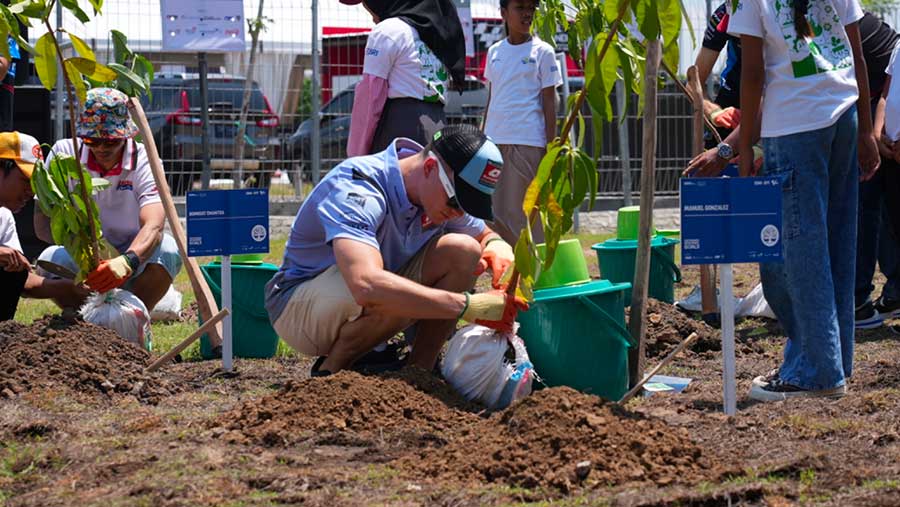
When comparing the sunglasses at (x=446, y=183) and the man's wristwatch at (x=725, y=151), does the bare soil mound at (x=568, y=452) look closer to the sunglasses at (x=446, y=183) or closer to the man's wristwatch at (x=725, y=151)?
the sunglasses at (x=446, y=183)

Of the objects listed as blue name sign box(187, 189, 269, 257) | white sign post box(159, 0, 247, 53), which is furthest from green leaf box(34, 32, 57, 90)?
white sign post box(159, 0, 247, 53)

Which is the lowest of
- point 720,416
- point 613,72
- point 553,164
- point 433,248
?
point 720,416

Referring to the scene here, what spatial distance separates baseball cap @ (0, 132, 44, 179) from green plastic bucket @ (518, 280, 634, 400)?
265 cm

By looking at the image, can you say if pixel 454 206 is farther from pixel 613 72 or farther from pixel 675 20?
pixel 675 20

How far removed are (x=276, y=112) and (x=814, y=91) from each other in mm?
7627

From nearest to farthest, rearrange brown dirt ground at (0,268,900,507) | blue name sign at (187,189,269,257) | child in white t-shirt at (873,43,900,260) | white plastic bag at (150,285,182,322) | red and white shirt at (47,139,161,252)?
brown dirt ground at (0,268,900,507), blue name sign at (187,189,269,257), red and white shirt at (47,139,161,252), child in white t-shirt at (873,43,900,260), white plastic bag at (150,285,182,322)

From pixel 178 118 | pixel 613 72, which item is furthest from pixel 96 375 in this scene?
pixel 178 118

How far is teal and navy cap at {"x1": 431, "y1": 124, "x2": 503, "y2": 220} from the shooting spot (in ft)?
14.0

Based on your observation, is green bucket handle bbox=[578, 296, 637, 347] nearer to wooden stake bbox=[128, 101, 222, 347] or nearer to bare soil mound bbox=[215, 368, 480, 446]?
bare soil mound bbox=[215, 368, 480, 446]

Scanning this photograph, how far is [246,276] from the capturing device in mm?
5789

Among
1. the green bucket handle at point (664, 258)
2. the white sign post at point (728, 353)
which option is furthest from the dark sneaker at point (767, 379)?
the green bucket handle at point (664, 258)

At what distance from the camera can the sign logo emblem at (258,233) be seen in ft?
17.4

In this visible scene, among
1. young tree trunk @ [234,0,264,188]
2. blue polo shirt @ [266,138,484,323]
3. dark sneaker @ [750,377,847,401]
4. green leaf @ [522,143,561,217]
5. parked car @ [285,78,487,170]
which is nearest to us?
green leaf @ [522,143,561,217]

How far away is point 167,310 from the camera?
6992mm
